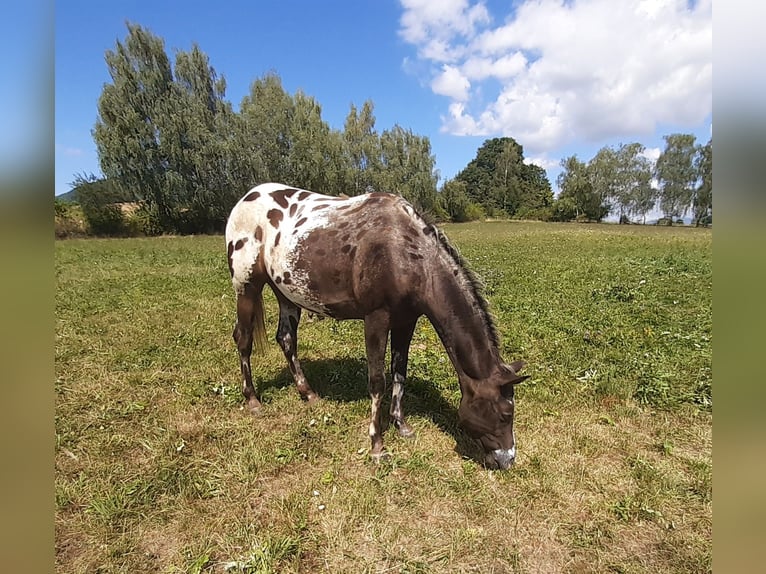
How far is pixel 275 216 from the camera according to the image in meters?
4.96

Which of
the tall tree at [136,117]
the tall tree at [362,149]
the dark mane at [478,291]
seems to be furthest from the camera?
the tall tree at [362,149]

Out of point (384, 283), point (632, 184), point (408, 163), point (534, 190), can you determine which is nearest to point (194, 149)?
point (408, 163)

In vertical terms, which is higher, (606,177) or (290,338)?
(606,177)

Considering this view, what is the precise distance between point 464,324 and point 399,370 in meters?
1.23

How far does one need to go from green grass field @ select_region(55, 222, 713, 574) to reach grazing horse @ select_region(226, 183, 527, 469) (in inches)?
19.8

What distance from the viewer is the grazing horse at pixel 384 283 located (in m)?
3.82

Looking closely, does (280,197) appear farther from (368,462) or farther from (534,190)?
(534,190)

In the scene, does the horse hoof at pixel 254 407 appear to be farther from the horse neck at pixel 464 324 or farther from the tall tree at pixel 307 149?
the tall tree at pixel 307 149

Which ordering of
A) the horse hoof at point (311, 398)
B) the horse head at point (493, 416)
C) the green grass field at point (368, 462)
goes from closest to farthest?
the green grass field at point (368, 462)
the horse head at point (493, 416)
the horse hoof at point (311, 398)

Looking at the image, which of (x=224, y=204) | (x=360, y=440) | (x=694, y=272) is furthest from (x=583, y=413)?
(x=224, y=204)

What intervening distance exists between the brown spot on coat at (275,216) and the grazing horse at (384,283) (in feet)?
0.05

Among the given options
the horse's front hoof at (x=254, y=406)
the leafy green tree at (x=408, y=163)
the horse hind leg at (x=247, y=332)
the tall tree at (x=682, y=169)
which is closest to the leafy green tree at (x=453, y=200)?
the leafy green tree at (x=408, y=163)

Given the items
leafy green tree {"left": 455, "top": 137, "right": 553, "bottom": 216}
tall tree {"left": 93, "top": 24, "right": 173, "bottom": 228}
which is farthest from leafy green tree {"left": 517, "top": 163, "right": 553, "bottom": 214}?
tall tree {"left": 93, "top": 24, "right": 173, "bottom": 228}
